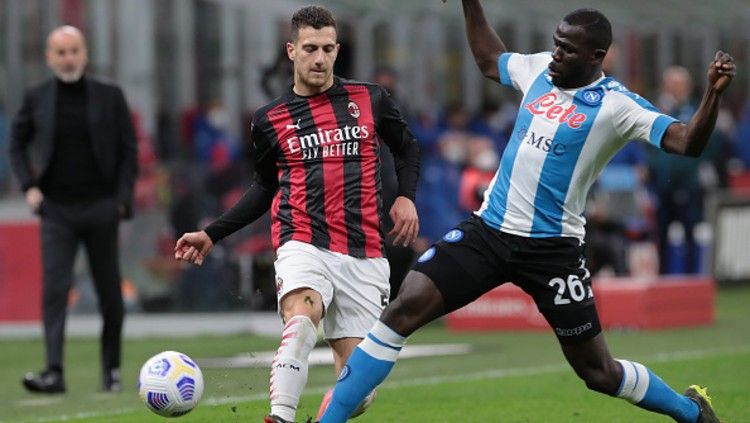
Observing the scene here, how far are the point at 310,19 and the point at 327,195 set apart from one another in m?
0.85

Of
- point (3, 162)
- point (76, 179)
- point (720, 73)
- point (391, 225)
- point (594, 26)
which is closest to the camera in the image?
point (720, 73)

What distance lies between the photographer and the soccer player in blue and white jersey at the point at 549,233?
26.0 feet

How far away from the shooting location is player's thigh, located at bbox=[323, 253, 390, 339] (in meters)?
8.41

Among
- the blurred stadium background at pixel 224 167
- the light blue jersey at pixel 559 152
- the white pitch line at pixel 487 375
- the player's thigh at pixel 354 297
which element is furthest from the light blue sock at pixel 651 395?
the blurred stadium background at pixel 224 167

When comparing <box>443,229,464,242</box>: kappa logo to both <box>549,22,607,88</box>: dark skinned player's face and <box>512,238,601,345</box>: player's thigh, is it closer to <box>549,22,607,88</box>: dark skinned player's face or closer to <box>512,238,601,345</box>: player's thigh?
<box>512,238,601,345</box>: player's thigh

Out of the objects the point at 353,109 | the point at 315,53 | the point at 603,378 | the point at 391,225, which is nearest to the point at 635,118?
the point at 603,378

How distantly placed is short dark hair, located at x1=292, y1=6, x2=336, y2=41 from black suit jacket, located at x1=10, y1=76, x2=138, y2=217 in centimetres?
370

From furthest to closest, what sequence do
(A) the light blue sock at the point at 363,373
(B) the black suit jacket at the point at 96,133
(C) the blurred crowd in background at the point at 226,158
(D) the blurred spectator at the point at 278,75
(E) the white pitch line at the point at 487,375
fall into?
(C) the blurred crowd in background at the point at 226,158
(D) the blurred spectator at the point at 278,75
(B) the black suit jacket at the point at 96,133
(E) the white pitch line at the point at 487,375
(A) the light blue sock at the point at 363,373

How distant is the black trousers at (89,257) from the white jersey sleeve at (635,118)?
16.1 feet

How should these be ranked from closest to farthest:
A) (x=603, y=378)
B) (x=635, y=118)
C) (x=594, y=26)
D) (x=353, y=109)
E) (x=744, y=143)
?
(x=635, y=118)
(x=594, y=26)
(x=603, y=378)
(x=353, y=109)
(x=744, y=143)

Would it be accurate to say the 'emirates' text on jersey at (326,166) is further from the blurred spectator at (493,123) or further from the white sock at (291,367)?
the blurred spectator at (493,123)

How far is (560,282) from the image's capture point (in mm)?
7980

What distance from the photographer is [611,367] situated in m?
8.12

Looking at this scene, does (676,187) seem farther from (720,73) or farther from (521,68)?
(720,73)
